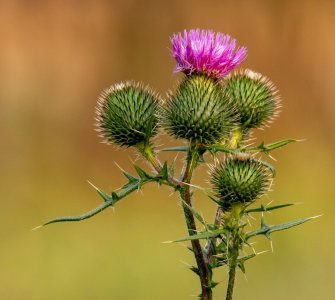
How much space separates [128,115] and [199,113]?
340 mm

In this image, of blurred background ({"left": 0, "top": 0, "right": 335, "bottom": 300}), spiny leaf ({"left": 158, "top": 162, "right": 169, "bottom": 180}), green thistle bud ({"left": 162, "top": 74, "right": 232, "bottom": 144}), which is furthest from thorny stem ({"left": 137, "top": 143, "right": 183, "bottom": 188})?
blurred background ({"left": 0, "top": 0, "right": 335, "bottom": 300})

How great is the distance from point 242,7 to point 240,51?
22.1 ft

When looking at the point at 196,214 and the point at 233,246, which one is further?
the point at 233,246

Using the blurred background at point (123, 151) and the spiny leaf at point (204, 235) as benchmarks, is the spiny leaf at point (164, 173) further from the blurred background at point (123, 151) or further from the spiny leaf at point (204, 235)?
the blurred background at point (123, 151)

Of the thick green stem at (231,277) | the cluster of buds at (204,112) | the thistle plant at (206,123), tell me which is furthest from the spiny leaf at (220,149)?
the thick green stem at (231,277)

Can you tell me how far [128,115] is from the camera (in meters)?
4.17

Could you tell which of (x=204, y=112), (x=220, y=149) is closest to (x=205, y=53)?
(x=204, y=112)

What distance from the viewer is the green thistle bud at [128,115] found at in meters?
4.19

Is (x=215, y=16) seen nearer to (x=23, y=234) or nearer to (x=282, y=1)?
(x=282, y=1)

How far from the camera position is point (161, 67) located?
405 inches

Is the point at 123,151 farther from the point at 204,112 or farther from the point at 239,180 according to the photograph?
the point at 239,180

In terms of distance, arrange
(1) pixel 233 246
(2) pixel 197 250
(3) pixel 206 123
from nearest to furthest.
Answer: (2) pixel 197 250 → (1) pixel 233 246 → (3) pixel 206 123

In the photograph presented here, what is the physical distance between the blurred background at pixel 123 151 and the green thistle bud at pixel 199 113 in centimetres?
420

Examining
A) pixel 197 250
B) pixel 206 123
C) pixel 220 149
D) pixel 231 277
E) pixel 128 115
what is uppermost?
pixel 128 115
